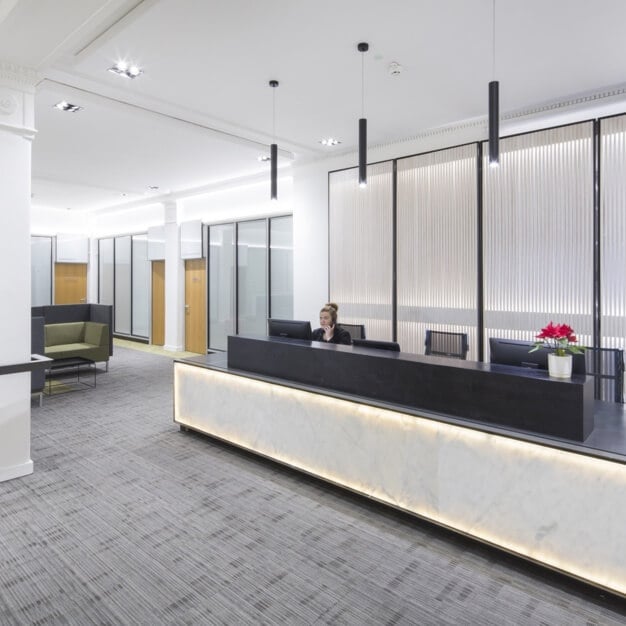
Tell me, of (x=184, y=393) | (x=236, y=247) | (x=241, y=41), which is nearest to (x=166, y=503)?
(x=184, y=393)

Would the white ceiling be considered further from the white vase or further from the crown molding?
the white vase

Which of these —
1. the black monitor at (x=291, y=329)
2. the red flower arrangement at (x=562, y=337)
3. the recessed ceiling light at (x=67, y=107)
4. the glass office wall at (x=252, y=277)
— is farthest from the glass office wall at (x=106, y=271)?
the red flower arrangement at (x=562, y=337)

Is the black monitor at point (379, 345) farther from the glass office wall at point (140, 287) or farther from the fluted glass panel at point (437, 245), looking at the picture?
the glass office wall at point (140, 287)

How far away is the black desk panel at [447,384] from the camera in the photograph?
2518mm

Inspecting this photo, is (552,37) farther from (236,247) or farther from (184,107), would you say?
(236,247)

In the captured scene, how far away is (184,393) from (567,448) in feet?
11.8

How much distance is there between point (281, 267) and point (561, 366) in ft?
20.4

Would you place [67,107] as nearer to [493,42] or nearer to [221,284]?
[493,42]

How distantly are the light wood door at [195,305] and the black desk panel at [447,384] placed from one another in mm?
6137

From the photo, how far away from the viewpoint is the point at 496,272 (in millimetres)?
5379

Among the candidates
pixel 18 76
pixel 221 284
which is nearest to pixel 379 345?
pixel 18 76

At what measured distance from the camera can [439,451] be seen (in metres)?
2.86

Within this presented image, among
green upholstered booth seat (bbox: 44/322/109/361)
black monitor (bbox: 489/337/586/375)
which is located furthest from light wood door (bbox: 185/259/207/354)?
black monitor (bbox: 489/337/586/375)

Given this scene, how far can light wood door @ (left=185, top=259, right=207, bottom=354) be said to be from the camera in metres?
9.94
